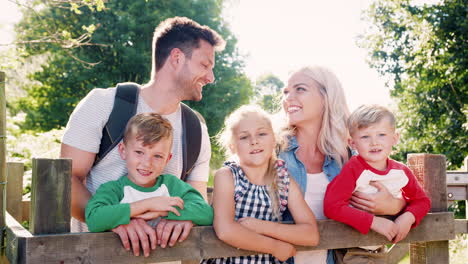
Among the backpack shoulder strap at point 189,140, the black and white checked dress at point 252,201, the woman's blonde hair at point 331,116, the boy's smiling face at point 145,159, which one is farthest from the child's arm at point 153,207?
the woman's blonde hair at point 331,116

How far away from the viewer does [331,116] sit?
3.30 m

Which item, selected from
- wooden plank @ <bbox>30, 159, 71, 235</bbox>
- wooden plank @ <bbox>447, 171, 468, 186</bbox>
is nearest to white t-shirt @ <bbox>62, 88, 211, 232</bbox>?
wooden plank @ <bbox>30, 159, 71, 235</bbox>

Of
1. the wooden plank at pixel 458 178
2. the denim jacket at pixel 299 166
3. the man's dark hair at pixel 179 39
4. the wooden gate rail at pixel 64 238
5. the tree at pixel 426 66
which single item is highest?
the tree at pixel 426 66

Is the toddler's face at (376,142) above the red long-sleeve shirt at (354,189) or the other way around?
above

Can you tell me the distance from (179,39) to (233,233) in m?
1.64

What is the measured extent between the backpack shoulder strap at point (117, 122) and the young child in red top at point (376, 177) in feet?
3.99

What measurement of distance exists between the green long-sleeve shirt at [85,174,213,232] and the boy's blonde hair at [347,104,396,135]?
3.32ft

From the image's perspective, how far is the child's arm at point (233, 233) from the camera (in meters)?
2.22

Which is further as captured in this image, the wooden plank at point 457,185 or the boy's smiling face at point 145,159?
the wooden plank at point 457,185

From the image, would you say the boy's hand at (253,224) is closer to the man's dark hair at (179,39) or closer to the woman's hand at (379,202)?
the woman's hand at (379,202)

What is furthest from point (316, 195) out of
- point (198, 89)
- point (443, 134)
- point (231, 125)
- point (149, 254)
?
point (443, 134)

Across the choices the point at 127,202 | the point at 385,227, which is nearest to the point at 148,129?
the point at 127,202

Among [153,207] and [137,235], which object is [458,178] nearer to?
[153,207]

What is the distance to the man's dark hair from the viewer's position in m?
3.35
